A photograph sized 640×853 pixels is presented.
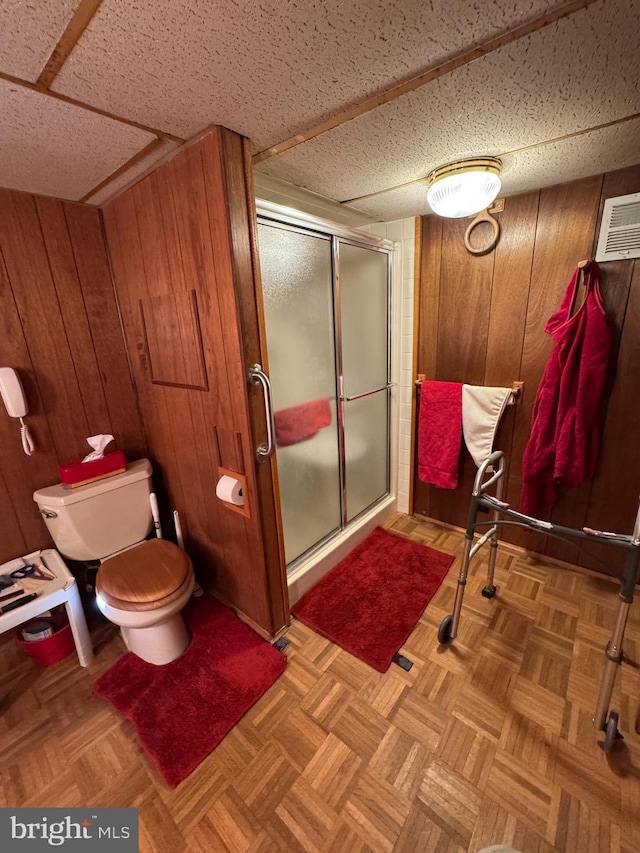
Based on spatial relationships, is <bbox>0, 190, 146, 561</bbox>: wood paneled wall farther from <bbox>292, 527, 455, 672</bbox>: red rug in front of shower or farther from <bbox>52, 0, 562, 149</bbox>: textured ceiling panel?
<bbox>292, 527, 455, 672</bbox>: red rug in front of shower

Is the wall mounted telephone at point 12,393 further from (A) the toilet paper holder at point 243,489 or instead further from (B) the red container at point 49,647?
(B) the red container at point 49,647

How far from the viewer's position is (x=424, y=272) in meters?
2.21

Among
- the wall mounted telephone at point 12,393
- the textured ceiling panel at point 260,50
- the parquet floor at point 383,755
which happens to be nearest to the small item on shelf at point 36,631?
the parquet floor at point 383,755

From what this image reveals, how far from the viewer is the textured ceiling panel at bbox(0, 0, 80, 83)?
64cm

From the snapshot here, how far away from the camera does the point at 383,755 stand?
1208 millimetres

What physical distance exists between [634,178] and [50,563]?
3.19 meters

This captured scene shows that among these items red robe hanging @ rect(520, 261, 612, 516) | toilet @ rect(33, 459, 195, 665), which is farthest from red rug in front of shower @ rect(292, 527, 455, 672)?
red robe hanging @ rect(520, 261, 612, 516)

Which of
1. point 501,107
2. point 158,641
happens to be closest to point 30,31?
point 501,107

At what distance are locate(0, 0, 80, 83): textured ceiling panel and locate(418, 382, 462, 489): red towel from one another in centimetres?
209

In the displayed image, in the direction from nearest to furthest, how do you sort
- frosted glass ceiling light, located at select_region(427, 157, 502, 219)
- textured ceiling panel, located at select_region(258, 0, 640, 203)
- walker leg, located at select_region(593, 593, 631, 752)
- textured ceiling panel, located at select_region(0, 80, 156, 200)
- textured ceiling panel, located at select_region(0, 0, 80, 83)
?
textured ceiling panel, located at select_region(0, 0, 80, 83), textured ceiling panel, located at select_region(258, 0, 640, 203), textured ceiling panel, located at select_region(0, 80, 156, 200), walker leg, located at select_region(593, 593, 631, 752), frosted glass ceiling light, located at select_region(427, 157, 502, 219)

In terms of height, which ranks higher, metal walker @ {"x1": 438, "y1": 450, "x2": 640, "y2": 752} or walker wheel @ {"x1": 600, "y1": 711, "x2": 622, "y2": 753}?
metal walker @ {"x1": 438, "y1": 450, "x2": 640, "y2": 752}

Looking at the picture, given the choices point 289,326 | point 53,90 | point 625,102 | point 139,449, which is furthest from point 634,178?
point 139,449

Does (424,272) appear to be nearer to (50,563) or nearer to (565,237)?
(565,237)

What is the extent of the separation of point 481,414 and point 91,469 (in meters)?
2.15
